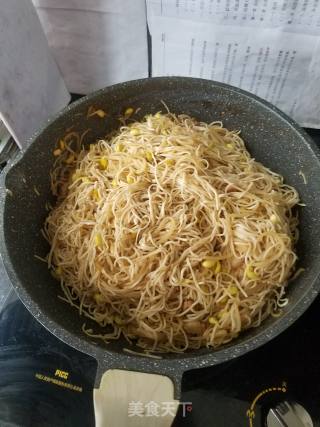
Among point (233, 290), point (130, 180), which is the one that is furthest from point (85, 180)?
point (233, 290)

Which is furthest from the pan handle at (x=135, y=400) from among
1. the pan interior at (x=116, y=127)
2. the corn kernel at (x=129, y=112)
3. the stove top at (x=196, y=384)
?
the corn kernel at (x=129, y=112)

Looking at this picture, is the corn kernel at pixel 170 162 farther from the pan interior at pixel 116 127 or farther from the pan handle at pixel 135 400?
the pan handle at pixel 135 400

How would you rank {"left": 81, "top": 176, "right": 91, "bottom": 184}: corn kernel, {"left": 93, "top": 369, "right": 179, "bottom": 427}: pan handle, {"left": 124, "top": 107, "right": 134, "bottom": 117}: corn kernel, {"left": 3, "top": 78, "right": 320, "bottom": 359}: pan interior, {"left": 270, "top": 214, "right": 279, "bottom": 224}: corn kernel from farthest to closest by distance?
1. {"left": 124, "top": 107, "right": 134, "bottom": 117}: corn kernel
2. {"left": 81, "top": 176, "right": 91, "bottom": 184}: corn kernel
3. {"left": 270, "top": 214, "right": 279, "bottom": 224}: corn kernel
4. {"left": 3, "top": 78, "right": 320, "bottom": 359}: pan interior
5. {"left": 93, "top": 369, "right": 179, "bottom": 427}: pan handle

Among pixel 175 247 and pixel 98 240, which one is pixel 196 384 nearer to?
pixel 175 247

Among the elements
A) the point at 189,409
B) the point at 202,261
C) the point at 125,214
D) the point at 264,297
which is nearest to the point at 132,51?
the point at 125,214

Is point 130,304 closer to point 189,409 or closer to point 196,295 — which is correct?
point 196,295

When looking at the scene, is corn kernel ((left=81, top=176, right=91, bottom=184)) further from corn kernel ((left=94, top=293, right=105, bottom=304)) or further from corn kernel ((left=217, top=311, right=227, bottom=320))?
corn kernel ((left=217, top=311, right=227, bottom=320))

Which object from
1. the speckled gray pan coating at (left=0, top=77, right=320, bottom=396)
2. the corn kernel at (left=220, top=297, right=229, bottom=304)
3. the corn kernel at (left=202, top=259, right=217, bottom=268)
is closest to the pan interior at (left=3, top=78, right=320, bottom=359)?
the speckled gray pan coating at (left=0, top=77, right=320, bottom=396)
